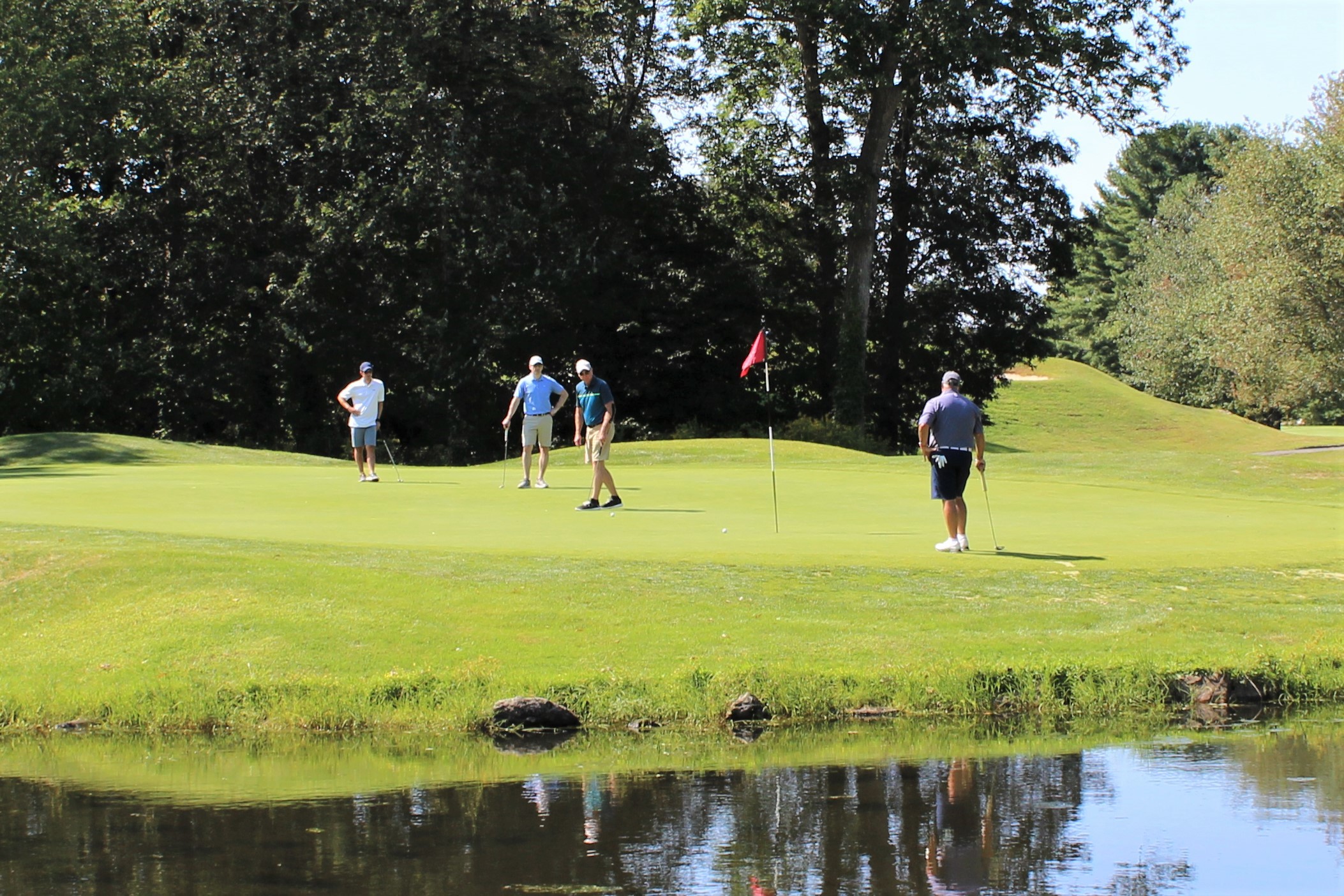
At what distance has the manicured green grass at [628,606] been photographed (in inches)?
422

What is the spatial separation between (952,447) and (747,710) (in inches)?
242

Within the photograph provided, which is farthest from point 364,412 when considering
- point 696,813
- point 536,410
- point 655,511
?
point 696,813

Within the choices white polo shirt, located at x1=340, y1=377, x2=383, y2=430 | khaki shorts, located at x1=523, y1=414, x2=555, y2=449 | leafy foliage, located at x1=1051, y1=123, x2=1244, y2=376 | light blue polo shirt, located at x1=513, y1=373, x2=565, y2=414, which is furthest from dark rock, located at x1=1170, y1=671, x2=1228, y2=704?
leafy foliage, located at x1=1051, y1=123, x2=1244, y2=376

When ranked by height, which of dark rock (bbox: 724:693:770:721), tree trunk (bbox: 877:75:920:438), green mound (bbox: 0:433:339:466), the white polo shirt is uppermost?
tree trunk (bbox: 877:75:920:438)

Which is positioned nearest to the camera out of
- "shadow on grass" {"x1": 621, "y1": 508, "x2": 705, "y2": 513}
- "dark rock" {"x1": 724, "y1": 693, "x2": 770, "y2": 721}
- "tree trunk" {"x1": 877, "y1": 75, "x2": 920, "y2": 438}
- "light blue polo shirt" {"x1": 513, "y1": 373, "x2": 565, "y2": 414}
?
"dark rock" {"x1": 724, "y1": 693, "x2": 770, "y2": 721}

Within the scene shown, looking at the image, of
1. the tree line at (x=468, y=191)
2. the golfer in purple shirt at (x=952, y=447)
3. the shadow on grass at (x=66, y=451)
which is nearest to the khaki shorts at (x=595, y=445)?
the golfer in purple shirt at (x=952, y=447)

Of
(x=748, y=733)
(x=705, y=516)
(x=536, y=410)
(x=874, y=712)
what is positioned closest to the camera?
(x=748, y=733)

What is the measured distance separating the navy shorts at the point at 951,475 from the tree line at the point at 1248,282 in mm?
34602

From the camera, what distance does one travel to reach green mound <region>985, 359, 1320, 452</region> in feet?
237

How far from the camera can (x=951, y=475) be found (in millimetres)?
15516

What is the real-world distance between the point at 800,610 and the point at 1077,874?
19.3ft

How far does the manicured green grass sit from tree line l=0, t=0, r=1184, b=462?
24.7 metres

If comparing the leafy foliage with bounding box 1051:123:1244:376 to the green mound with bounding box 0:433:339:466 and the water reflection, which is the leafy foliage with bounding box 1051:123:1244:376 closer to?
the green mound with bounding box 0:433:339:466

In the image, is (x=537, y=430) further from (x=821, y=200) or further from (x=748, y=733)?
(x=821, y=200)
